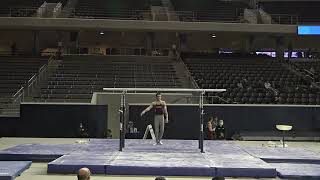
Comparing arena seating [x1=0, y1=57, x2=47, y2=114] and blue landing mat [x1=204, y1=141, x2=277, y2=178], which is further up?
arena seating [x1=0, y1=57, x2=47, y2=114]

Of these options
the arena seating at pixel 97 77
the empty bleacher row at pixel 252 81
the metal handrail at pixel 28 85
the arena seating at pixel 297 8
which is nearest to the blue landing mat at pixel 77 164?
the arena seating at pixel 97 77

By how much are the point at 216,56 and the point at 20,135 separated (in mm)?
16087

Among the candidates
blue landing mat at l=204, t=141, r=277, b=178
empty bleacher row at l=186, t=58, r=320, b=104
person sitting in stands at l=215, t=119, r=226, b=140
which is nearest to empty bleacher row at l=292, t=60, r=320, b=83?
empty bleacher row at l=186, t=58, r=320, b=104

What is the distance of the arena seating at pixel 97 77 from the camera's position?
25.1m

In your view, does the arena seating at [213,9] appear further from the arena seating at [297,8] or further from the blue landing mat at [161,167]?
the blue landing mat at [161,167]

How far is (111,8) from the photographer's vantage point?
117ft

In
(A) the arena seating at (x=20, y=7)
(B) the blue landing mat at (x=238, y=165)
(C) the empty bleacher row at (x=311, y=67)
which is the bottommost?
(B) the blue landing mat at (x=238, y=165)

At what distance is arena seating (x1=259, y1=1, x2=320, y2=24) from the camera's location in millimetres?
36906

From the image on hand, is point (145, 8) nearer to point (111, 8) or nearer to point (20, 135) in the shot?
point (111, 8)

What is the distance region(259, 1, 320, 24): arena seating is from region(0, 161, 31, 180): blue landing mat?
28414mm

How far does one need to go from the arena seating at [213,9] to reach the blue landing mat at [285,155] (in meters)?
20.1

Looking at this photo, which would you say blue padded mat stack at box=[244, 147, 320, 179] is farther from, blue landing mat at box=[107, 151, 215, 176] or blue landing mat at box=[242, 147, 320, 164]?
blue landing mat at box=[107, 151, 215, 176]

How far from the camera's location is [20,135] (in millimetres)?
22000

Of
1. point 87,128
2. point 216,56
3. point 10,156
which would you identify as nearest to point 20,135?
point 87,128
